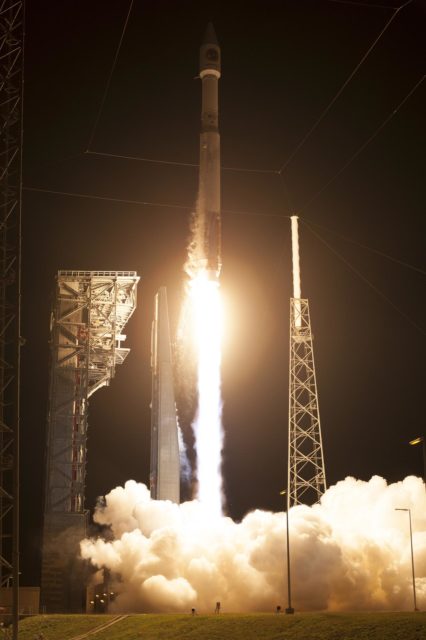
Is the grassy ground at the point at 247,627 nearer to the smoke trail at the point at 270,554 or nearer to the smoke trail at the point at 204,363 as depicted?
the smoke trail at the point at 270,554

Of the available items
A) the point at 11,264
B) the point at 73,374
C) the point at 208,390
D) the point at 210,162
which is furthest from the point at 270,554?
the point at 11,264

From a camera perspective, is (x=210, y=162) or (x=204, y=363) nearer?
(x=210, y=162)

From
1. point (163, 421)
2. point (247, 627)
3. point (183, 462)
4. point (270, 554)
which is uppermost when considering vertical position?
point (163, 421)

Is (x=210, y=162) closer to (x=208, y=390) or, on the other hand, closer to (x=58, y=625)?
(x=208, y=390)

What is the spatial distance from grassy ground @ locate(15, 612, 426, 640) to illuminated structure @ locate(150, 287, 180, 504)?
626 inches

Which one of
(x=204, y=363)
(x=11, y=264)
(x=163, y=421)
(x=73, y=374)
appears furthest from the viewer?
(x=73, y=374)

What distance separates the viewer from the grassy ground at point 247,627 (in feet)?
135

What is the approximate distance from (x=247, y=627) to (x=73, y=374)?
2890cm

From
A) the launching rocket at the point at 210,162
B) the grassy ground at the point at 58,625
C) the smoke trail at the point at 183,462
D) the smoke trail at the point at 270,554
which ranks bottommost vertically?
the grassy ground at the point at 58,625

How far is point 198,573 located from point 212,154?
82.6ft

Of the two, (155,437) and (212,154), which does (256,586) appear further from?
(212,154)

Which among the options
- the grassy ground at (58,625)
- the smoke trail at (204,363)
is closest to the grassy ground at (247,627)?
the grassy ground at (58,625)

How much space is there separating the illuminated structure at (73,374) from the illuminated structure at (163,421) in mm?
2752

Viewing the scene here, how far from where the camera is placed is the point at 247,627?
4550 centimetres
